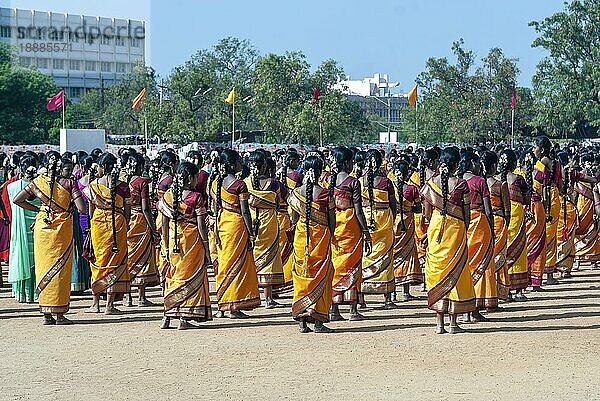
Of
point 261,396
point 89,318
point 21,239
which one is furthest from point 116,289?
point 261,396

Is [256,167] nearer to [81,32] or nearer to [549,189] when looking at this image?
[549,189]

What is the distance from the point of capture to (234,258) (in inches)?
458

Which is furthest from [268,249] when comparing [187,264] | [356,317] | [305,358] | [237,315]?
[305,358]

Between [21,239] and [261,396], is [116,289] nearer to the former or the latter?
[21,239]

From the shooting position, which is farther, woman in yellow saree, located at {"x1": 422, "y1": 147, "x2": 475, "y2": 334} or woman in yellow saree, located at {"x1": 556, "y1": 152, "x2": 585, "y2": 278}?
woman in yellow saree, located at {"x1": 556, "y1": 152, "x2": 585, "y2": 278}

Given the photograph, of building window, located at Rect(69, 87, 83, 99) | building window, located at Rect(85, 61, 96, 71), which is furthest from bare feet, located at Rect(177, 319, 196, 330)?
building window, located at Rect(85, 61, 96, 71)

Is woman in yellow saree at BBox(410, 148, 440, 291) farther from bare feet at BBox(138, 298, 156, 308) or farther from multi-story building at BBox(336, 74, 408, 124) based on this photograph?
multi-story building at BBox(336, 74, 408, 124)

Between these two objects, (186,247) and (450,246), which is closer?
(450,246)

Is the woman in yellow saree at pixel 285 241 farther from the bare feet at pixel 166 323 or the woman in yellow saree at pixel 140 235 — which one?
the bare feet at pixel 166 323

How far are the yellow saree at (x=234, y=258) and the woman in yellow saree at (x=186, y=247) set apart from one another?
0.52 meters

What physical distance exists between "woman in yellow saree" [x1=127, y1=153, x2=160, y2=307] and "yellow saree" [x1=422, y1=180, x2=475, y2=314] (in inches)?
146

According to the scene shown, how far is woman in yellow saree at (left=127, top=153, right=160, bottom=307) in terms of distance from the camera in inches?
495

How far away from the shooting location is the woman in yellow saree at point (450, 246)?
1058 centimetres

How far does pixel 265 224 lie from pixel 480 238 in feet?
9.65
